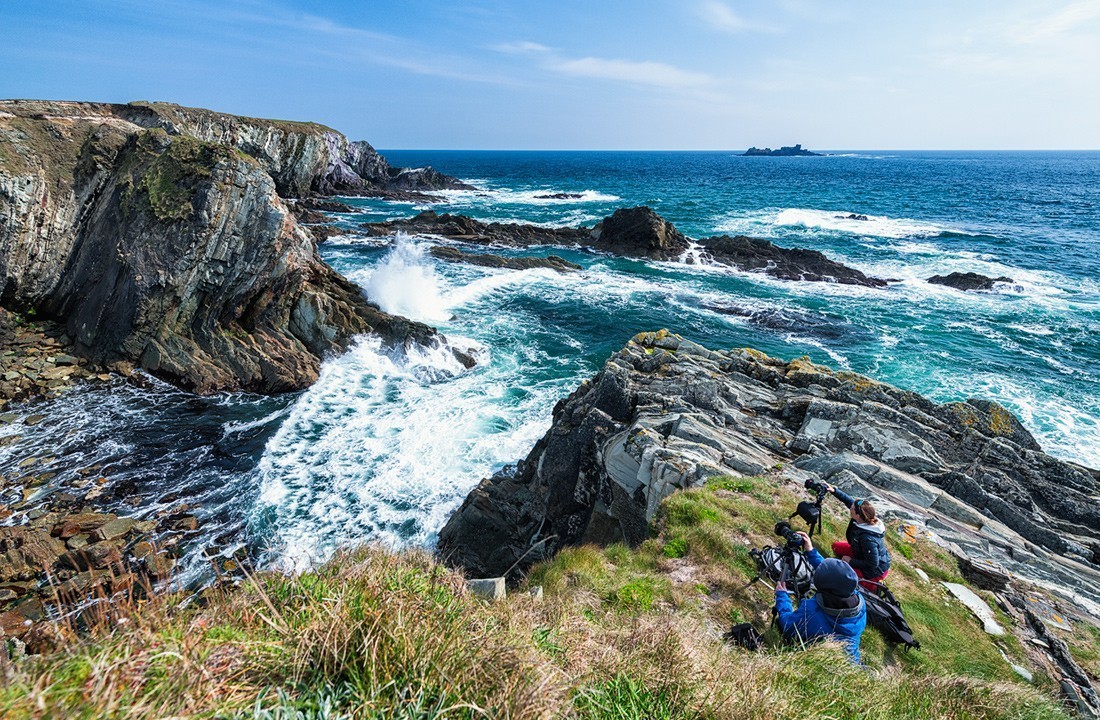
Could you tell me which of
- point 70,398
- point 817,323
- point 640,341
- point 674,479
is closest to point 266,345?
point 70,398

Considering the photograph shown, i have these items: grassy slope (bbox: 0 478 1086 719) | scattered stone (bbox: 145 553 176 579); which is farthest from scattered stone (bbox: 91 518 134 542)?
grassy slope (bbox: 0 478 1086 719)

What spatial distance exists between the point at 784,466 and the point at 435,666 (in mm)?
8934

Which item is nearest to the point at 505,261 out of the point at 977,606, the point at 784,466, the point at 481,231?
the point at 481,231

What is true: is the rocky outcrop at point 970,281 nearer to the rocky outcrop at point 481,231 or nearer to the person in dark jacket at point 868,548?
the rocky outcrop at point 481,231

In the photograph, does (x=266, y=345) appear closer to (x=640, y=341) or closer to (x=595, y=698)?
(x=640, y=341)

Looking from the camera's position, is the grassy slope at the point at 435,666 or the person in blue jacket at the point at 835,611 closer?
the grassy slope at the point at 435,666

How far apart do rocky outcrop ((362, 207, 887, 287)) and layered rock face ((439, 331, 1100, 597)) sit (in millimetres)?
26469

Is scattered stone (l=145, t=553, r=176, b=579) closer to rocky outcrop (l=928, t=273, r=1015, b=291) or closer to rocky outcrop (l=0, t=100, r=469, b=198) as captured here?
rocky outcrop (l=0, t=100, r=469, b=198)

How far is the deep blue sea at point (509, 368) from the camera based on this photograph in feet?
42.3

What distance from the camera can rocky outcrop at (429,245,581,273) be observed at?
37.0m

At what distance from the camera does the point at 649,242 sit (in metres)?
42.0

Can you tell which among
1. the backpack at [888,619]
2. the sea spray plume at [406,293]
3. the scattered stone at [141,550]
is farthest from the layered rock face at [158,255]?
the backpack at [888,619]

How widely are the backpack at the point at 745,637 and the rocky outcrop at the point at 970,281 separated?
3801 cm

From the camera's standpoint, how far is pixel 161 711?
89.2 inches
